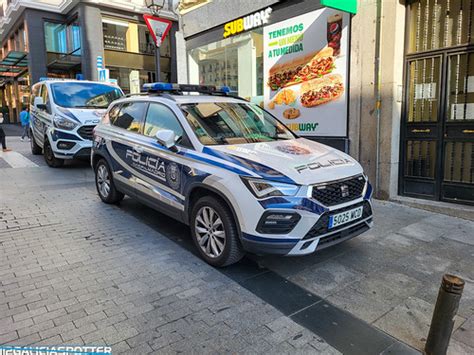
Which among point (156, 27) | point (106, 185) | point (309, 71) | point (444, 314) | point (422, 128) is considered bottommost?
point (444, 314)

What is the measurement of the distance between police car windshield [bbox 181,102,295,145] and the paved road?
55.1 inches

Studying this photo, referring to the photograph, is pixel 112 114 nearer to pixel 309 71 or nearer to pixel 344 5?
pixel 309 71

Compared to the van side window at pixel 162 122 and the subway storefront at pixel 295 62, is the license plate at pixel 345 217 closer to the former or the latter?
the van side window at pixel 162 122

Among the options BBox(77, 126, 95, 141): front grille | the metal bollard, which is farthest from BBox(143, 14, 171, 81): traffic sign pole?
the metal bollard

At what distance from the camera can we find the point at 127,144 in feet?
17.7

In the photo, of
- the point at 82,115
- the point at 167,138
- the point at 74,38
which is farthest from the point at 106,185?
the point at 74,38

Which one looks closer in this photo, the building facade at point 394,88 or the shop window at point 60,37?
the building facade at point 394,88

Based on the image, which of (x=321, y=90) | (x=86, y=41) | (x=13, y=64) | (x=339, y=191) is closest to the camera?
(x=339, y=191)

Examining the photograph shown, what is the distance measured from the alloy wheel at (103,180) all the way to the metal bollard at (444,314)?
16.9 feet

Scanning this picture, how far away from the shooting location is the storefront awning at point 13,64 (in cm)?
2308

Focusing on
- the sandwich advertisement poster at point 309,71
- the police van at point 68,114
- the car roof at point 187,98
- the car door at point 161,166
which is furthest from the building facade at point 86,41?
the car door at point 161,166

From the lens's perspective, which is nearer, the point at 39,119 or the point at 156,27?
the point at 156,27

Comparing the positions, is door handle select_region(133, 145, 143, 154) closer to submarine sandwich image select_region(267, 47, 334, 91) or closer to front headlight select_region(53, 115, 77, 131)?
submarine sandwich image select_region(267, 47, 334, 91)

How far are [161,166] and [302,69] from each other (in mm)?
4771
